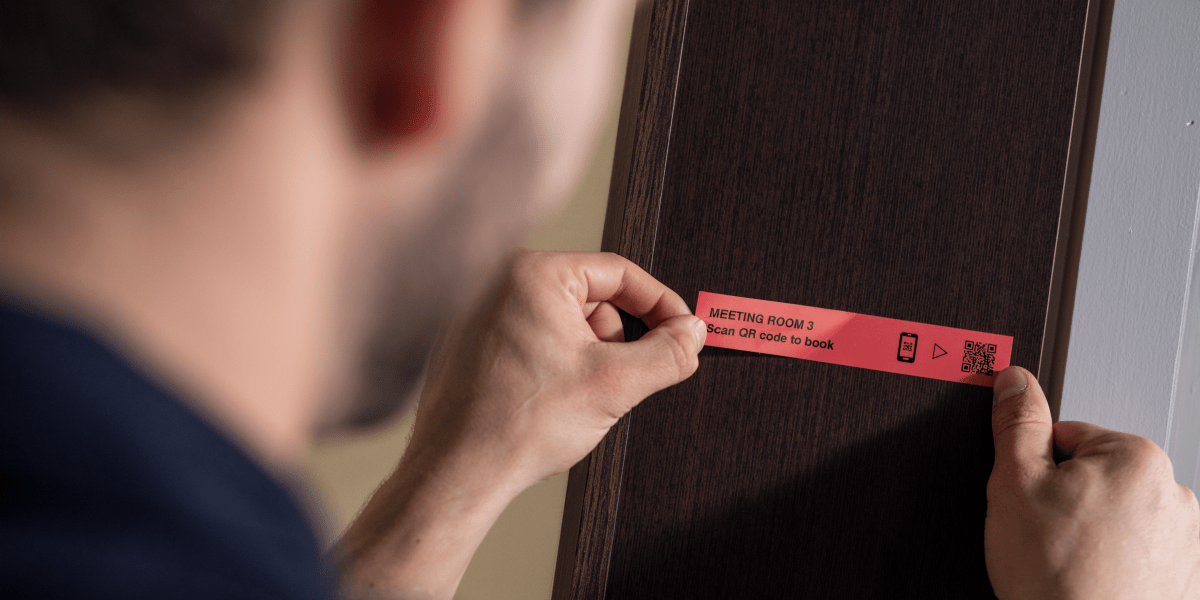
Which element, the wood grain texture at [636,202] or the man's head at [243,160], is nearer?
the man's head at [243,160]

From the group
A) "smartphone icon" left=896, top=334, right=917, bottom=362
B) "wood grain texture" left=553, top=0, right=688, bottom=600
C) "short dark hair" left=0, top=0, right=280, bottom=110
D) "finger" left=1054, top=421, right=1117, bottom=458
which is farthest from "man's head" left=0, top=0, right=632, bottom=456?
"finger" left=1054, top=421, right=1117, bottom=458

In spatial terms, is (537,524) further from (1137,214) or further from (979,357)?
(1137,214)

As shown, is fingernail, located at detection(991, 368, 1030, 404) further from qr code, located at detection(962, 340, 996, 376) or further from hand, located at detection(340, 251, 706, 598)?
hand, located at detection(340, 251, 706, 598)

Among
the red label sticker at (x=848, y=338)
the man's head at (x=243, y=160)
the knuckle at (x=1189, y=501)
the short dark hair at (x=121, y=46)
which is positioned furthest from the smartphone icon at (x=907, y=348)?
the short dark hair at (x=121, y=46)

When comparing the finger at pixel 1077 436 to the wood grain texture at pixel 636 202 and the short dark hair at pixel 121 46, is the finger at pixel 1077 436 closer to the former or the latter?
the wood grain texture at pixel 636 202

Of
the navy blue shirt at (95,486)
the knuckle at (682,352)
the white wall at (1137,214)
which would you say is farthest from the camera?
the white wall at (1137,214)

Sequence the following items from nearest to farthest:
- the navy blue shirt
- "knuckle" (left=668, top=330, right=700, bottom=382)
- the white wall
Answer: the navy blue shirt → "knuckle" (left=668, top=330, right=700, bottom=382) → the white wall

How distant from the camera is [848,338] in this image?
1.83 feet

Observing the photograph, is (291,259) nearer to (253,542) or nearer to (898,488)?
(253,542)

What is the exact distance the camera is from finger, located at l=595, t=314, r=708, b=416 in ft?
1.75

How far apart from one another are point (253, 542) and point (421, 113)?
0.52ft

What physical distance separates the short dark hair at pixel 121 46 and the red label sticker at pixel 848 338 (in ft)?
1.40

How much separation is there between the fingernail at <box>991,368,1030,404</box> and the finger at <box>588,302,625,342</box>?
1.13 feet

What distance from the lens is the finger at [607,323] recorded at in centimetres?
60
